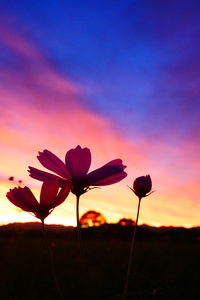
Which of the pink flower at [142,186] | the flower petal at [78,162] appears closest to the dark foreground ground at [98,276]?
the pink flower at [142,186]

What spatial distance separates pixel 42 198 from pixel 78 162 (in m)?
0.11

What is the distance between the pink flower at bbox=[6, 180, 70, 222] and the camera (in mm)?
652

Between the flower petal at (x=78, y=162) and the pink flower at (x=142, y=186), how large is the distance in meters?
0.15

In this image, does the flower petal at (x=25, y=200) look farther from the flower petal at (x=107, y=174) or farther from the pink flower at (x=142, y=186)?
the pink flower at (x=142, y=186)

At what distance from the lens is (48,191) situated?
664 mm

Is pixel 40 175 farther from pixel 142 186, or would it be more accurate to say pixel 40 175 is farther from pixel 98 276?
pixel 98 276

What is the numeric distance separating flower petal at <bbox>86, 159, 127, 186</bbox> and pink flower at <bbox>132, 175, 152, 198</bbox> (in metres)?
0.15

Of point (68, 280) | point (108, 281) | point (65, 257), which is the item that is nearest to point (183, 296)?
point (108, 281)

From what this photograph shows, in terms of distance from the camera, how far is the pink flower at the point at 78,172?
71 centimetres

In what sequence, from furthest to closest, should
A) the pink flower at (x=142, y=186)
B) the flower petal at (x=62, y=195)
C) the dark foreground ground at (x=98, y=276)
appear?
1. the dark foreground ground at (x=98, y=276)
2. the pink flower at (x=142, y=186)
3. the flower petal at (x=62, y=195)

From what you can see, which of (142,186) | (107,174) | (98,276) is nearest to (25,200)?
(107,174)

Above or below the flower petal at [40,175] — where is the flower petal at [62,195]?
below

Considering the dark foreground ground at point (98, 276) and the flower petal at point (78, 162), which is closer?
the flower petal at point (78, 162)

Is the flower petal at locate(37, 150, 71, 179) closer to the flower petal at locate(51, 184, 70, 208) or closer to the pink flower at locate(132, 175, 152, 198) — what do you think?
the flower petal at locate(51, 184, 70, 208)
